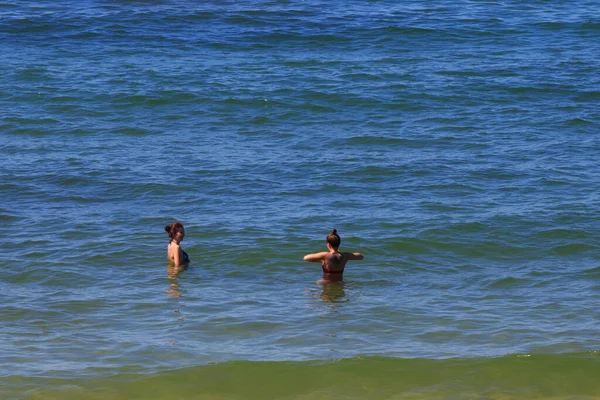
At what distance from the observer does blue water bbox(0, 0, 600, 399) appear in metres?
13.1

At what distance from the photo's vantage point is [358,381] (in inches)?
471

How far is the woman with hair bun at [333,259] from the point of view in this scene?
14664 millimetres

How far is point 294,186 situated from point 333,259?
546 centimetres

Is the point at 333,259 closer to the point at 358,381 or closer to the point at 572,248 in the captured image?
the point at 358,381

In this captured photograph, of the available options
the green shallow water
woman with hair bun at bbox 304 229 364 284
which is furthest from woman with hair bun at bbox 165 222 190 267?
the green shallow water

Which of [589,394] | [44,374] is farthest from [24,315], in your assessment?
[589,394]

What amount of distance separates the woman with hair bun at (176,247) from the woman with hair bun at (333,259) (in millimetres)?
2105

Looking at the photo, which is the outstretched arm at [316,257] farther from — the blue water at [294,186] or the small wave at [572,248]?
the small wave at [572,248]

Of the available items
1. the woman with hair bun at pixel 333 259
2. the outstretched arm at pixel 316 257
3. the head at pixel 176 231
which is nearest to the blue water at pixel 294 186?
the woman with hair bun at pixel 333 259

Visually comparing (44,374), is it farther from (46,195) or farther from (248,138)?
(248,138)

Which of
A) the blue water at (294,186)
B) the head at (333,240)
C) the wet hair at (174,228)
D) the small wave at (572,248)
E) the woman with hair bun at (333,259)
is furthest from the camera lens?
the small wave at (572,248)

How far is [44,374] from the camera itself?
1187cm

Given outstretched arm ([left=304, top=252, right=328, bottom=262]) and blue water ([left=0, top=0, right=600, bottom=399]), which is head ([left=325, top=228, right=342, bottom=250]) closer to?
outstretched arm ([left=304, top=252, right=328, bottom=262])

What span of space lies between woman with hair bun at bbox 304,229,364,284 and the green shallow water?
2680mm
